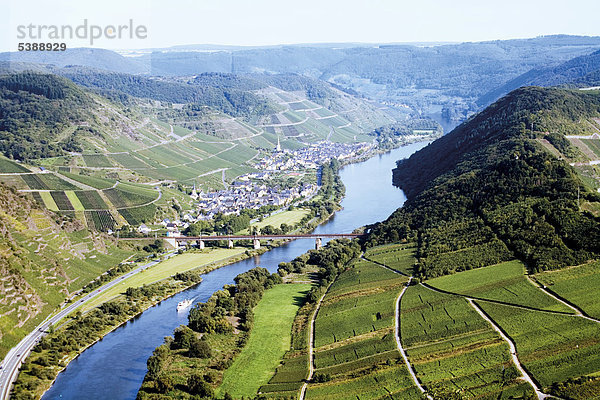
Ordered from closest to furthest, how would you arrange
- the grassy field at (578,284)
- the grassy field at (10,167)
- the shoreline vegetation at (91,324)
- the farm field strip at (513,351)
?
the farm field strip at (513,351)
the shoreline vegetation at (91,324)
the grassy field at (578,284)
the grassy field at (10,167)

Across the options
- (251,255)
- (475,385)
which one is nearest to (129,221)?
(251,255)

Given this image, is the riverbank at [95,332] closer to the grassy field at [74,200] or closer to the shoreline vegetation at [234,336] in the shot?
the shoreline vegetation at [234,336]

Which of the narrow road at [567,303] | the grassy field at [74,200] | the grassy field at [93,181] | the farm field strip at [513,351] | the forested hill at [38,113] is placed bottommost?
the grassy field at [74,200]

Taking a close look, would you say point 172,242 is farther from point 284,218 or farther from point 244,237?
point 284,218

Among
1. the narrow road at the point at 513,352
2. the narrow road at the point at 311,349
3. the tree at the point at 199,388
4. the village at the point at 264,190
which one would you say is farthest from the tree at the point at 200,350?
the village at the point at 264,190

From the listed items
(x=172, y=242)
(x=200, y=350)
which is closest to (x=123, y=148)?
(x=172, y=242)

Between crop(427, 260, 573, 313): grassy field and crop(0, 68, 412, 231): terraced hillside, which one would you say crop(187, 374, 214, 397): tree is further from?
crop(0, 68, 412, 231): terraced hillside

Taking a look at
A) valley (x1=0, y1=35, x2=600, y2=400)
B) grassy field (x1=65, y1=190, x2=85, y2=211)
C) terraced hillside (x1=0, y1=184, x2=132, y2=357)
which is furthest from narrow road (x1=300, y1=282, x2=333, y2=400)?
grassy field (x1=65, y1=190, x2=85, y2=211)
